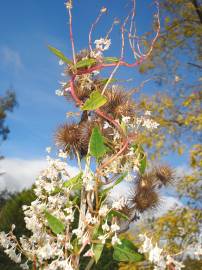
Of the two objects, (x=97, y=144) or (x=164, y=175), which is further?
(x=164, y=175)

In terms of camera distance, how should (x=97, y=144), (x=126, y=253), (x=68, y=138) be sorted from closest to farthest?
(x=97, y=144)
(x=126, y=253)
(x=68, y=138)

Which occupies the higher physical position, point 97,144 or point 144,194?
point 144,194

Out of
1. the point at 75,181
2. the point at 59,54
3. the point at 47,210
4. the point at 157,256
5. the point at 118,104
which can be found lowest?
the point at 157,256

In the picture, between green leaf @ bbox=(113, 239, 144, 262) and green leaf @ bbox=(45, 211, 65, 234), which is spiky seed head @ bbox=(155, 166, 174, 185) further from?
green leaf @ bbox=(45, 211, 65, 234)

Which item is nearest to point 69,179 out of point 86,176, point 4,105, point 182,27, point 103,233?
point 86,176

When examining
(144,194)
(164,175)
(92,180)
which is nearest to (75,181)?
(92,180)

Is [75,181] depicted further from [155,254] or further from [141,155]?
[155,254]

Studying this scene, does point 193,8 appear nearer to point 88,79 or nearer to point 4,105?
point 88,79
